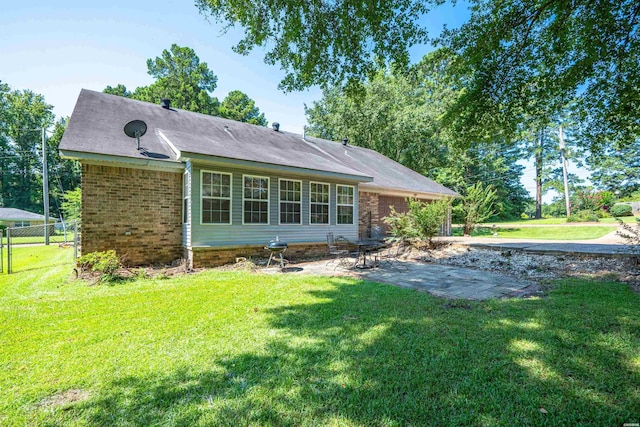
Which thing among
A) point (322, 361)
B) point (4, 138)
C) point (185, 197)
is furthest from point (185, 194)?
point (4, 138)

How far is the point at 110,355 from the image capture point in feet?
10.1

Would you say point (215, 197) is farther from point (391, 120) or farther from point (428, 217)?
point (391, 120)

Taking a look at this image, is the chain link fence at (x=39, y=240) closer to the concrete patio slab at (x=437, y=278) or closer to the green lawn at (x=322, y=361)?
the green lawn at (x=322, y=361)

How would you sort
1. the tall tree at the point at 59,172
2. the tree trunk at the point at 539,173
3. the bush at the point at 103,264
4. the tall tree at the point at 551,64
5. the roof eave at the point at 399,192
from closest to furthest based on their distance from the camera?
the tall tree at the point at 551,64
the bush at the point at 103,264
the roof eave at the point at 399,192
the tree trunk at the point at 539,173
the tall tree at the point at 59,172

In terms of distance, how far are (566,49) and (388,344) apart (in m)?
7.95

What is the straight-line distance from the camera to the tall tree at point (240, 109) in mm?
30984

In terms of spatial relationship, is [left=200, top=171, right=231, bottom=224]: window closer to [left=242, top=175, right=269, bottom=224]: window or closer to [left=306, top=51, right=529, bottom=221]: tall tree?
[left=242, top=175, right=269, bottom=224]: window

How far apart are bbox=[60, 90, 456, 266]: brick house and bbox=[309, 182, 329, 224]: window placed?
38mm

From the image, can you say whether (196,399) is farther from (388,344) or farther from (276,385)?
(388,344)

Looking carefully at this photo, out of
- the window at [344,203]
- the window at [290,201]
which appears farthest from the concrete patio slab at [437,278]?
the window at [344,203]

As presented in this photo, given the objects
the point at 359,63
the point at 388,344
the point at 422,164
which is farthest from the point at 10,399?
the point at 422,164

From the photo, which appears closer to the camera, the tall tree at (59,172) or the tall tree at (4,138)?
the tall tree at (59,172)

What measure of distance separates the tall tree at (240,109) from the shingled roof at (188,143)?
1796 centimetres

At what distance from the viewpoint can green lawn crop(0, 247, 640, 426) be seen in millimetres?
2139
